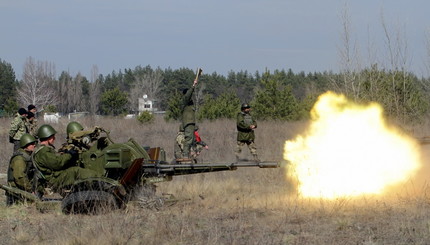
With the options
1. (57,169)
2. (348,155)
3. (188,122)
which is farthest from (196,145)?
(57,169)

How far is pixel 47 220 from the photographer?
28.8 ft

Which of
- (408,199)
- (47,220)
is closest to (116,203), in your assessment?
(47,220)

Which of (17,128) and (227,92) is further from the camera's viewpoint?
(227,92)

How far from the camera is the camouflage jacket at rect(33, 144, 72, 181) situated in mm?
9062

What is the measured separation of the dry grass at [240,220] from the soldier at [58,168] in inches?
21.1

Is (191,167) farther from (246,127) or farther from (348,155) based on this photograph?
(246,127)

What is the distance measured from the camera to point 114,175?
961 cm

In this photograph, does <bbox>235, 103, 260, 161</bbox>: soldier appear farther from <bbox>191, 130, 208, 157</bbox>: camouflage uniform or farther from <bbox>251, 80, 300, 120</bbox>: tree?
<bbox>251, 80, 300, 120</bbox>: tree

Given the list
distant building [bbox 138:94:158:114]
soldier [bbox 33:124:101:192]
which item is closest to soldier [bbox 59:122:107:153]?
soldier [bbox 33:124:101:192]

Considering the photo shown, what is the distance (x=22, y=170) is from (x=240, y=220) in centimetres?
386

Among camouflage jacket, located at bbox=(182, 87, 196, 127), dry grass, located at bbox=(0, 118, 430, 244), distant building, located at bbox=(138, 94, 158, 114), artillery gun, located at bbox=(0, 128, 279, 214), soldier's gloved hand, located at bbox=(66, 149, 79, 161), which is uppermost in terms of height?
distant building, located at bbox=(138, 94, 158, 114)

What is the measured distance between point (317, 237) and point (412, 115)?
19.2m

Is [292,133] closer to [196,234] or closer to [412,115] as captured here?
[412,115]

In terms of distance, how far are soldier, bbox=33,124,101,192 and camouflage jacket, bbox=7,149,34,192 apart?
394 mm
